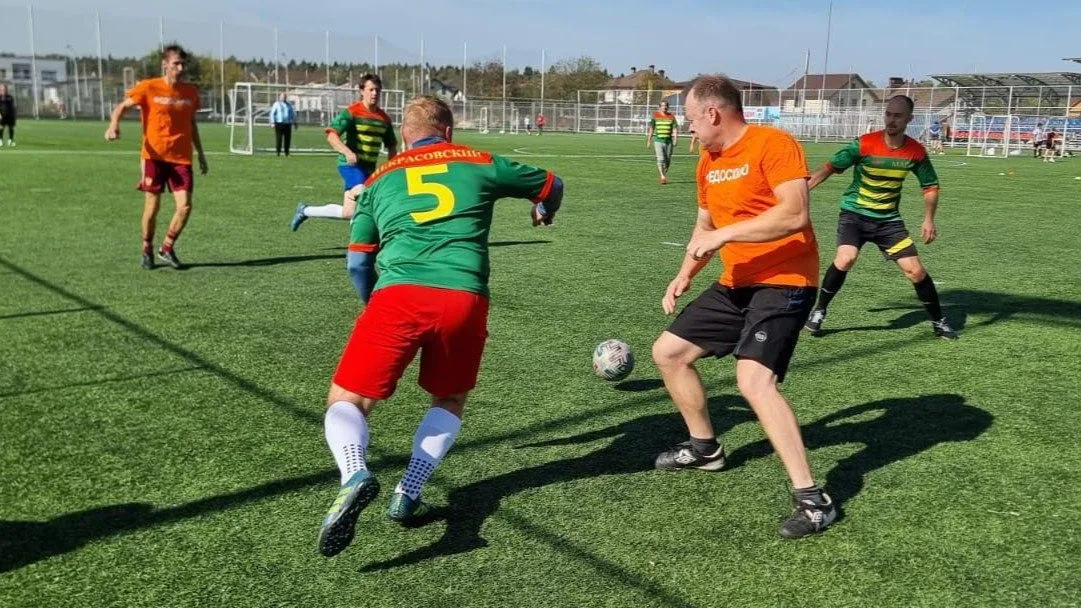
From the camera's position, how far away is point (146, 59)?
68938 millimetres

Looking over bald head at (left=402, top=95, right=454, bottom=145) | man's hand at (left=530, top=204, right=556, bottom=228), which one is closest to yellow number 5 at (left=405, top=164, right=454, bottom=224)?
bald head at (left=402, top=95, right=454, bottom=145)

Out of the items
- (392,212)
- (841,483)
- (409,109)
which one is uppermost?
(409,109)

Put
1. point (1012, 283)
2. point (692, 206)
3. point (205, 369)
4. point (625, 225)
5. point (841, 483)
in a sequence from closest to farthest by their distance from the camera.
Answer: point (841, 483), point (205, 369), point (1012, 283), point (625, 225), point (692, 206)

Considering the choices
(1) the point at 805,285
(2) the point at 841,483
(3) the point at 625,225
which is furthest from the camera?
(3) the point at 625,225

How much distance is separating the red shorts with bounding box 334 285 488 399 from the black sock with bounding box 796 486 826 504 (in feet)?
4.97

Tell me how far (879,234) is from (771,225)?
4485 mm

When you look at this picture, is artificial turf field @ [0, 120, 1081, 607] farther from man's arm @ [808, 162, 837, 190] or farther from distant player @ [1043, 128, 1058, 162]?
distant player @ [1043, 128, 1058, 162]

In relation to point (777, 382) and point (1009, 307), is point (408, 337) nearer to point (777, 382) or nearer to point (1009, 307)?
point (777, 382)

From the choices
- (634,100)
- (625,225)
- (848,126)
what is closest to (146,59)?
(634,100)

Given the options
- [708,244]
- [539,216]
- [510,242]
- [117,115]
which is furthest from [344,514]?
[510,242]

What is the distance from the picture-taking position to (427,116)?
3.89 meters

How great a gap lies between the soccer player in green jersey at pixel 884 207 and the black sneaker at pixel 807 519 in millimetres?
3941

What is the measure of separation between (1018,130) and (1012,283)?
4023 cm

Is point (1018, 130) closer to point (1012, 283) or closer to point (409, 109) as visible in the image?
point (1012, 283)
